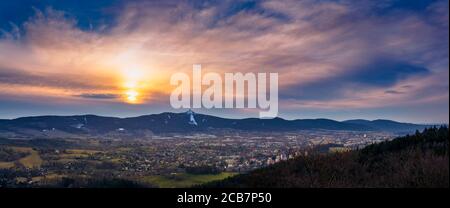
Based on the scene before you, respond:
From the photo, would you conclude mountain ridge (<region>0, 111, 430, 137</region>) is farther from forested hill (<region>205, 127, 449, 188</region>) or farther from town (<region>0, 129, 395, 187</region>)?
forested hill (<region>205, 127, 449, 188</region>)

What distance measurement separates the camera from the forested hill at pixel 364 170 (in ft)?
35.3

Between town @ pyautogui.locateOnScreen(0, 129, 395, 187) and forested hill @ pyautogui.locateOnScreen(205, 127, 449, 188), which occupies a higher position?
forested hill @ pyautogui.locateOnScreen(205, 127, 449, 188)

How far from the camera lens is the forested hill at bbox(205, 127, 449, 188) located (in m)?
10.8

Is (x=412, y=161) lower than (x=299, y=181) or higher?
higher

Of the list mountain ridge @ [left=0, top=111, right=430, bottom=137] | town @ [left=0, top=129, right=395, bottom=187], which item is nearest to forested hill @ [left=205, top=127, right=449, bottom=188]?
town @ [left=0, top=129, right=395, bottom=187]

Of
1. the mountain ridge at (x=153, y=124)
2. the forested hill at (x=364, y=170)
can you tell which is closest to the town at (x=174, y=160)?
the forested hill at (x=364, y=170)

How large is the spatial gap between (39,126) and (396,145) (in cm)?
18594

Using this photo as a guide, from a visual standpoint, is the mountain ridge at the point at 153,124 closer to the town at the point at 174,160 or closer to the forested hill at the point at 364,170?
the town at the point at 174,160

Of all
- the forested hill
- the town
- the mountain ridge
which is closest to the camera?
the forested hill

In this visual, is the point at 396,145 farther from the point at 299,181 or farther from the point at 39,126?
the point at 39,126

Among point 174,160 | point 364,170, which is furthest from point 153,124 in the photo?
point 364,170
